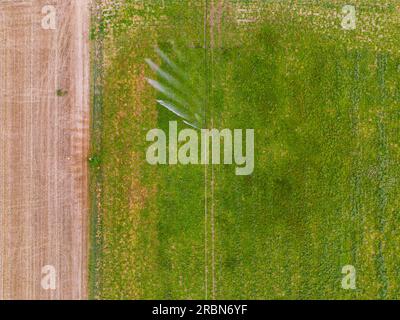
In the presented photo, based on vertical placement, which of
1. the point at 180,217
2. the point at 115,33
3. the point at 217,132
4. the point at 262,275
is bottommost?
the point at 262,275

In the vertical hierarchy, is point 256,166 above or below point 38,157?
below

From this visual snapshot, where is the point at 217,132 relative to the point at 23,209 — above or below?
above

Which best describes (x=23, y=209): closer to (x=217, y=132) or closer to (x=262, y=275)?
(x=217, y=132)
